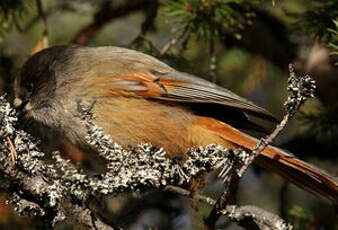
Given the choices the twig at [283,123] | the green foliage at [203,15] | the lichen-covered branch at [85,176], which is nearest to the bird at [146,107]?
the green foliage at [203,15]

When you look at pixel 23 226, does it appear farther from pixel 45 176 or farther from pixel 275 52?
pixel 275 52

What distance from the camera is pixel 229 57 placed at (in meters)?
6.70

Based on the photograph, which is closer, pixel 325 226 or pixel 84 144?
pixel 84 144

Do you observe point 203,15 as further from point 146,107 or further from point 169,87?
point 146,107

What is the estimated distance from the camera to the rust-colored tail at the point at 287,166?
4387mm

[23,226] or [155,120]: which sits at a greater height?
[155,120]

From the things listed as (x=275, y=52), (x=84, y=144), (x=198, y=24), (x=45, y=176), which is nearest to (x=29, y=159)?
(x=45, y=176)

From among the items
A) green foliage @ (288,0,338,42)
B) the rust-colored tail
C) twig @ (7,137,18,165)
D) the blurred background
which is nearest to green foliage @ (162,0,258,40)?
the blurred background

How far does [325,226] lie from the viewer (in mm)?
5207

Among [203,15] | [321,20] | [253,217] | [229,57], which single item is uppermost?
[321,20]

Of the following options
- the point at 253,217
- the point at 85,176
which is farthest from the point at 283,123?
the point at 85,176

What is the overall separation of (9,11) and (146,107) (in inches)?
49.4

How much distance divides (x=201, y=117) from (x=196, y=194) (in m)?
0.68

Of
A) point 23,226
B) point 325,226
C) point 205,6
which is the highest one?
point 205,6
